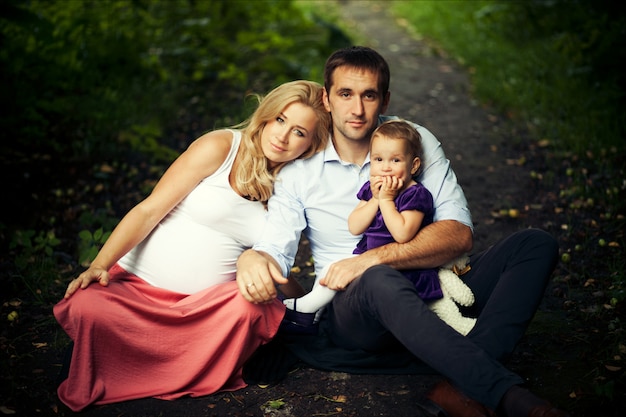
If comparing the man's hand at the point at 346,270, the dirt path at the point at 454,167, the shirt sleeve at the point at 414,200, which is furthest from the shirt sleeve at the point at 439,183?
the dirt path at the point at 454,167

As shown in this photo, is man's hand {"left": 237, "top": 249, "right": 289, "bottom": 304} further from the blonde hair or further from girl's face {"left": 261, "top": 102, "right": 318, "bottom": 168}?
the blonde hair

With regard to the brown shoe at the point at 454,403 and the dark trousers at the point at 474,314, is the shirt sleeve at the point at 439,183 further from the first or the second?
the brown shoe at the point at 454,403

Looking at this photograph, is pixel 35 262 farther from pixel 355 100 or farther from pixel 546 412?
pixel 546 412

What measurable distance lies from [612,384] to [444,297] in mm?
882

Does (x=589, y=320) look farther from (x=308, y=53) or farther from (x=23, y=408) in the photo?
(x=308, y=53)

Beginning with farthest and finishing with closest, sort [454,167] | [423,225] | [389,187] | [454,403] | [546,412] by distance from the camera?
1. [454,167]
2. [423,225]
3. [389,187]
4. [454,403]
5. [546,412]

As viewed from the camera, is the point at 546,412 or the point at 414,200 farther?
the point at 414,200

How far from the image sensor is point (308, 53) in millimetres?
9930

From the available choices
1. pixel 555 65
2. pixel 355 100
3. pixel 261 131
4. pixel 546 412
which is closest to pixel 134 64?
pixel 261 131

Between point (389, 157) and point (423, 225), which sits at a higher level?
point (389, 157)

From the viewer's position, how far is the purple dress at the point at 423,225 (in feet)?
11.1

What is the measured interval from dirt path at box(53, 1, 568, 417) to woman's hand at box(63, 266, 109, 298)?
1.97 feet

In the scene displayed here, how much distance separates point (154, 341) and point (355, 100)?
5.34 ft

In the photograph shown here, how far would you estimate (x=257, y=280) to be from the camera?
3.25 meters
